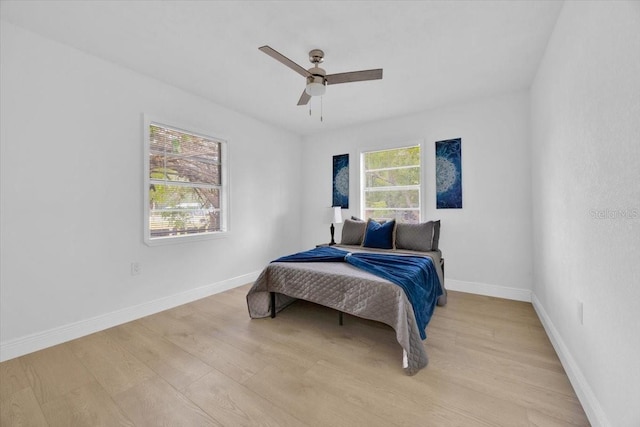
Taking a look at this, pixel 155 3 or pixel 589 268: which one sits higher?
pixel 155 3

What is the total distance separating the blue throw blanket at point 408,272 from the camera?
2162 millimetres

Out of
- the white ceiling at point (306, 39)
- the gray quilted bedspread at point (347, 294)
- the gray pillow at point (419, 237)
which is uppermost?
the white ceiling at point (306, 39)

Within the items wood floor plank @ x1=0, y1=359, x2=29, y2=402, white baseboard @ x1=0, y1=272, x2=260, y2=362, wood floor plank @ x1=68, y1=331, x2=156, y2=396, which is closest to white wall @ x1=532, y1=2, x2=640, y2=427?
wood floor plank @ x1=68, y1=331, x2=156, y2=396

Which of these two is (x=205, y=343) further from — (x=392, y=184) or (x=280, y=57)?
(x=392, y=184)

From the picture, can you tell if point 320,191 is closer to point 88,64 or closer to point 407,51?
point 407,51

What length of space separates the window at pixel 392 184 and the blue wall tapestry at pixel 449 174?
287 millimetres

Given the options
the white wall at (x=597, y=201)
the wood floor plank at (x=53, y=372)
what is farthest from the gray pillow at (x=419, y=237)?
the wood floor plank at (x=53, y=372)

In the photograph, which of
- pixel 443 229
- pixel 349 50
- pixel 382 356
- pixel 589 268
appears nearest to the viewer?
pixel 589 268

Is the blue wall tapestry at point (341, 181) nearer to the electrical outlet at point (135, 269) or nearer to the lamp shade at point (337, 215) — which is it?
the lamp shade at point (337, 215)

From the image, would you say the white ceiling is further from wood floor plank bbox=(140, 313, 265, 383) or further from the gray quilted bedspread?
wood floor plank bbox=(140, 313, 265, 383)

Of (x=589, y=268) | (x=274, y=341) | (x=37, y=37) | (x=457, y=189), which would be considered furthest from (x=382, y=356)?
(x=37, y=37)

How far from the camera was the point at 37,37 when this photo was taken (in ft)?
7.18

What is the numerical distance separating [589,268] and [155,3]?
3292mm

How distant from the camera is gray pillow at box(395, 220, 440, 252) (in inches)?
131
